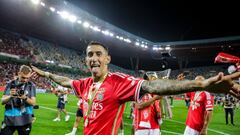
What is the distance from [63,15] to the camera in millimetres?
38188

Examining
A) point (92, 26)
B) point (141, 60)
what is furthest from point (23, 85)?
point (141, 60)

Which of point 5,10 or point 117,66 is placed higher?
point 5,10

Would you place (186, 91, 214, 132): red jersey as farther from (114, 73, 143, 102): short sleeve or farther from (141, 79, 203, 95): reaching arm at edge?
(141, 79, 203, 95): reaching arm at edge

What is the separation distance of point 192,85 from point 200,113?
5.22 meters

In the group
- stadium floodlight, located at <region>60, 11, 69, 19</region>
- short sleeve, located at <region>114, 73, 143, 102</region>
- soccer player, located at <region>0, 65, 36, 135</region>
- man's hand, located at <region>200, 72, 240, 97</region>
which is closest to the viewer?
man's hand, located at <region>200, 72, 240, 97</region>

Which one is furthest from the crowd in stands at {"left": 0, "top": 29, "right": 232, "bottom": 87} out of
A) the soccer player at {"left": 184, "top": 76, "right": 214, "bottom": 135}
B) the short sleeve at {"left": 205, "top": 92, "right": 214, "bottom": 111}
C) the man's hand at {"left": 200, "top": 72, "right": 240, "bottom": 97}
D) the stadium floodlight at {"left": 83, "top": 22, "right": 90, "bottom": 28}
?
the man's hand at {"left": 200, "top": 72, "right": 240, "bottom": 97}

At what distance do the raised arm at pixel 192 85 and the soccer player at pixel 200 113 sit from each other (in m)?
4.56

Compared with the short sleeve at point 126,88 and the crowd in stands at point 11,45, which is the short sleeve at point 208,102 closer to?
the short sleeve at point 126,88

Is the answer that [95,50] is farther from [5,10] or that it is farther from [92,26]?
[5,10]

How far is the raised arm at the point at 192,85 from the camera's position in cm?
220

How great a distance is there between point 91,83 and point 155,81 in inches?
48.7

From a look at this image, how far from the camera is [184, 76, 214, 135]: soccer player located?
7180 millimetres

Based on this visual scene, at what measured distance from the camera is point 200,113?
7367 millimetres

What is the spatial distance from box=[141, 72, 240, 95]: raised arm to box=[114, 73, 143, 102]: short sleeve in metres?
0.07
